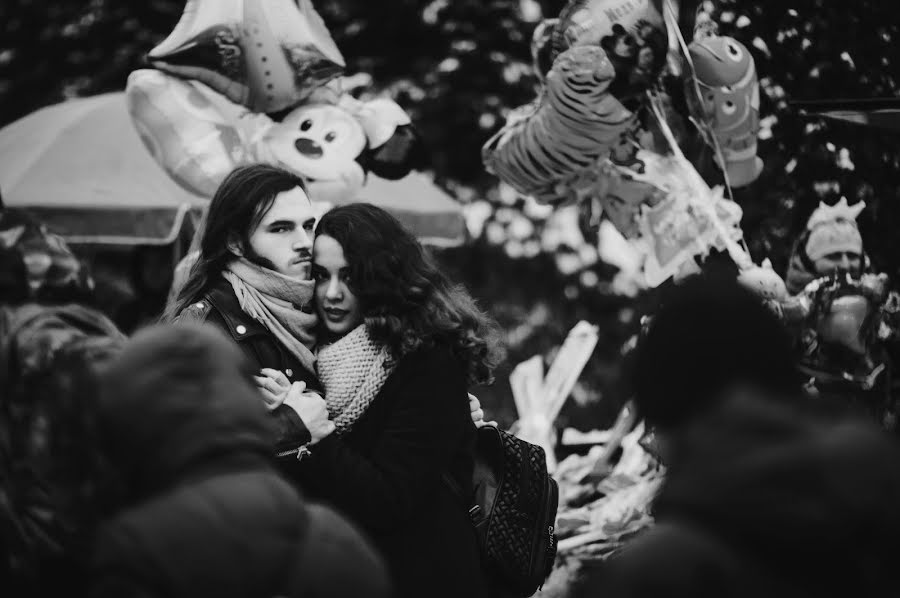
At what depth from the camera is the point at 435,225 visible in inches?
316

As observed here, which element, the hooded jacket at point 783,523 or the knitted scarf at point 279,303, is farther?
the knitted scarf at point 279,303

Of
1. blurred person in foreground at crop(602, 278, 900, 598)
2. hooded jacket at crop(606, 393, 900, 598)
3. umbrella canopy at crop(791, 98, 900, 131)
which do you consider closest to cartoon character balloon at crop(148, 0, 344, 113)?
umbrella canopy at crop(791, 98, 900, 131)

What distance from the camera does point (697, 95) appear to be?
5344 millimetres

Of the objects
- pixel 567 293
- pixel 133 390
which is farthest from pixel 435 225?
pixel 133 390

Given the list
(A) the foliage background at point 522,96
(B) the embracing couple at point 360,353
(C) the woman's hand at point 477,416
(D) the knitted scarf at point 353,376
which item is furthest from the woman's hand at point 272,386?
(A) the foliage background at point 522,96

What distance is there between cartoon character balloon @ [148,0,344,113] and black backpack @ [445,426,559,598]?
6.92ft

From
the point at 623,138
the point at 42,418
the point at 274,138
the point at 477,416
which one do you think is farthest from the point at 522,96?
the point at 42,418

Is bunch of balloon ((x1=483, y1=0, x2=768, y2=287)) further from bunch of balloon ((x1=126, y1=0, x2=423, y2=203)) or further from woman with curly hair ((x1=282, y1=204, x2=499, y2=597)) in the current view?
woman with curly hair ((x1=282, y1=204, x2=499, y2=597))

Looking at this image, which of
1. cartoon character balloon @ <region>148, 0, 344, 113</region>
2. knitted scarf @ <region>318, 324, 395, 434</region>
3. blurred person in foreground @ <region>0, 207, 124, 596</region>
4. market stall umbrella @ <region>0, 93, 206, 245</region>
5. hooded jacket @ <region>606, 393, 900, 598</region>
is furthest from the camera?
market stall umbrella @ <region>0, 93, 206, 245</region>

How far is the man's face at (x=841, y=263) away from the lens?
206 inches

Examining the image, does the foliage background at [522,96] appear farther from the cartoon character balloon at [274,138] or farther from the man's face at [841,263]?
the cartoon character balloon at [274,138]

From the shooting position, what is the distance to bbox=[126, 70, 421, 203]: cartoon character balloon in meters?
4.96

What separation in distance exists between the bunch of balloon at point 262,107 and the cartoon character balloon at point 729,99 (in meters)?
1.16

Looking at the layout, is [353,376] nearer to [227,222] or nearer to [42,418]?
[227,222]
